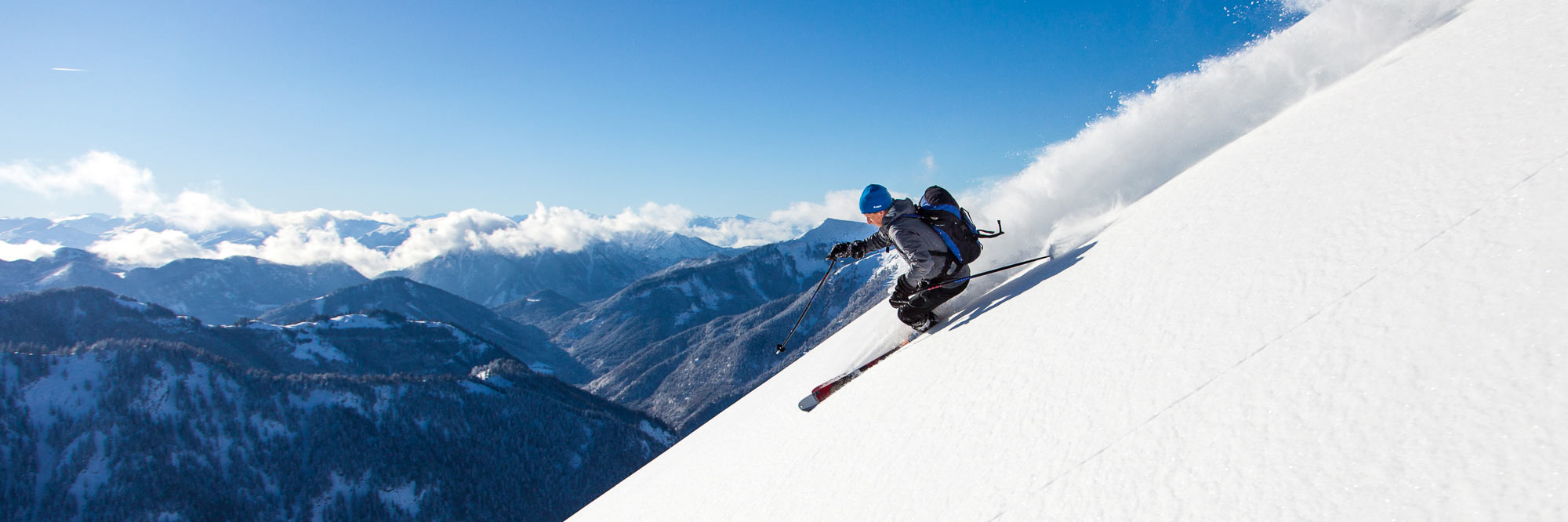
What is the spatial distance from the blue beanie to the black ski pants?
1224 mm

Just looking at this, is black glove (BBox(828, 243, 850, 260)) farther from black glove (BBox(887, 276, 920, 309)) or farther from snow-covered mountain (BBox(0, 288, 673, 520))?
snow-covered mountain (BBox(0, 288, 673, 520))

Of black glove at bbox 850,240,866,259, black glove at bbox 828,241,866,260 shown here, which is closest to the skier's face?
black glove at bbox 850,240,866,259

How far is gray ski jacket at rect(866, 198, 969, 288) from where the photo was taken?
23.6ft

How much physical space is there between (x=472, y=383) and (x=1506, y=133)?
650ft

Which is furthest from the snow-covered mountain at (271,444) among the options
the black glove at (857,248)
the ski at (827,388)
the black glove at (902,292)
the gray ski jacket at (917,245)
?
the gray ski jacket at (917,245)

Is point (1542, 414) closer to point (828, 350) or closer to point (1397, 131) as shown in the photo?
point (1397, 131)

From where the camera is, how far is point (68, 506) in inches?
4919

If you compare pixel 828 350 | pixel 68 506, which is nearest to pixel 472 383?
pixel 68 506

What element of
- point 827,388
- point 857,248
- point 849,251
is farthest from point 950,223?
point 827,388

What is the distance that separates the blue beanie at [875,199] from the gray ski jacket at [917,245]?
0.16m

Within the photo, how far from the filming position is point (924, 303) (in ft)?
25.1

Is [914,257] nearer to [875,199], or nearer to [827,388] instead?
[875,199]

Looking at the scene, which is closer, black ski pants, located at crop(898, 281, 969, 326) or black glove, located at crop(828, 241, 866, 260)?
black ski pants, located at crop(898, 281, 969, 326)

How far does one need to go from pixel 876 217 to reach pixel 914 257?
1042mm
